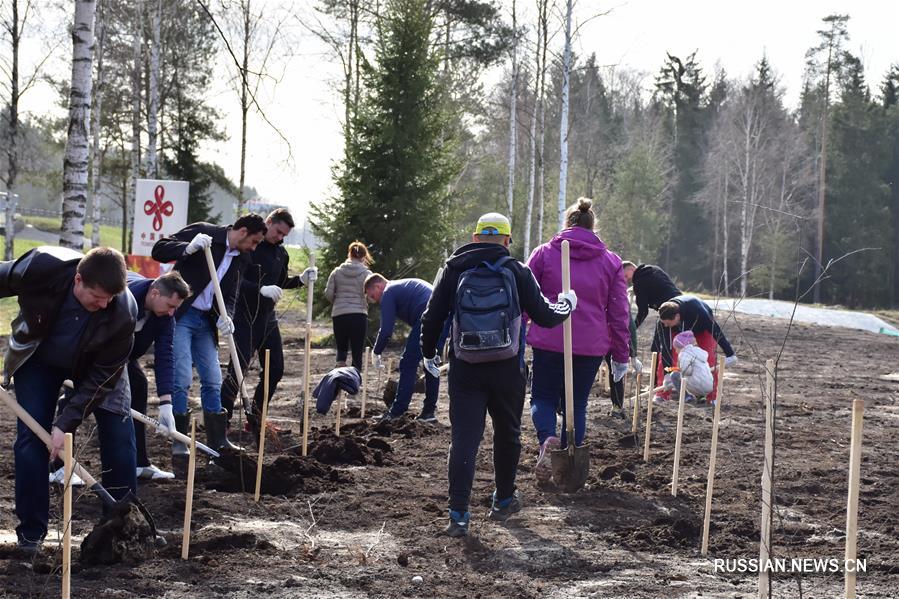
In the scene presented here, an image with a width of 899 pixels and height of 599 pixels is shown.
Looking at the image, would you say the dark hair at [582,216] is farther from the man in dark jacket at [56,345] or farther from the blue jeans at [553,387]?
the man in dark jacket at [56,345]

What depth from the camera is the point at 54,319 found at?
13.4ft

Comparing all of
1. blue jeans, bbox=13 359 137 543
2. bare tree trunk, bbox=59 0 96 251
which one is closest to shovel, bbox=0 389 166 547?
blue jeans, bbox=13 359 137 543

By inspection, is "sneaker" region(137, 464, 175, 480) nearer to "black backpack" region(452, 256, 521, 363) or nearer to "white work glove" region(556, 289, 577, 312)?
"black backpack" region(452, 256, 521, 363)

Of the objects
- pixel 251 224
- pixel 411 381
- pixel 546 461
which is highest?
pixel 251 224

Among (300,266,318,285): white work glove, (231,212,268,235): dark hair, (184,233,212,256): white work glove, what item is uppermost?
(231,212,268,235): dark hair

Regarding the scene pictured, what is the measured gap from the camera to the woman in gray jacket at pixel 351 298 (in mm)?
10281

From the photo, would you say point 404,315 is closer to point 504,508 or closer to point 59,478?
point 504,508

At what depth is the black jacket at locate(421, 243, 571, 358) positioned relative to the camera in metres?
4.94

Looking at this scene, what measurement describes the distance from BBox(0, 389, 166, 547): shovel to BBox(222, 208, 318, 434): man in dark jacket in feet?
8.40

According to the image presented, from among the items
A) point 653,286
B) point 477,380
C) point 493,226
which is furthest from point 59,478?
point 653,286

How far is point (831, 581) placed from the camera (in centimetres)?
420

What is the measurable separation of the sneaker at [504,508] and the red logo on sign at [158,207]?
29.3 feet

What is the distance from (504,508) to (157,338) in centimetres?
228

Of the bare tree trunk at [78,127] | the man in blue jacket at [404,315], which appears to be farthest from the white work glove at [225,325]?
the bare tree trunk at [78,127]
